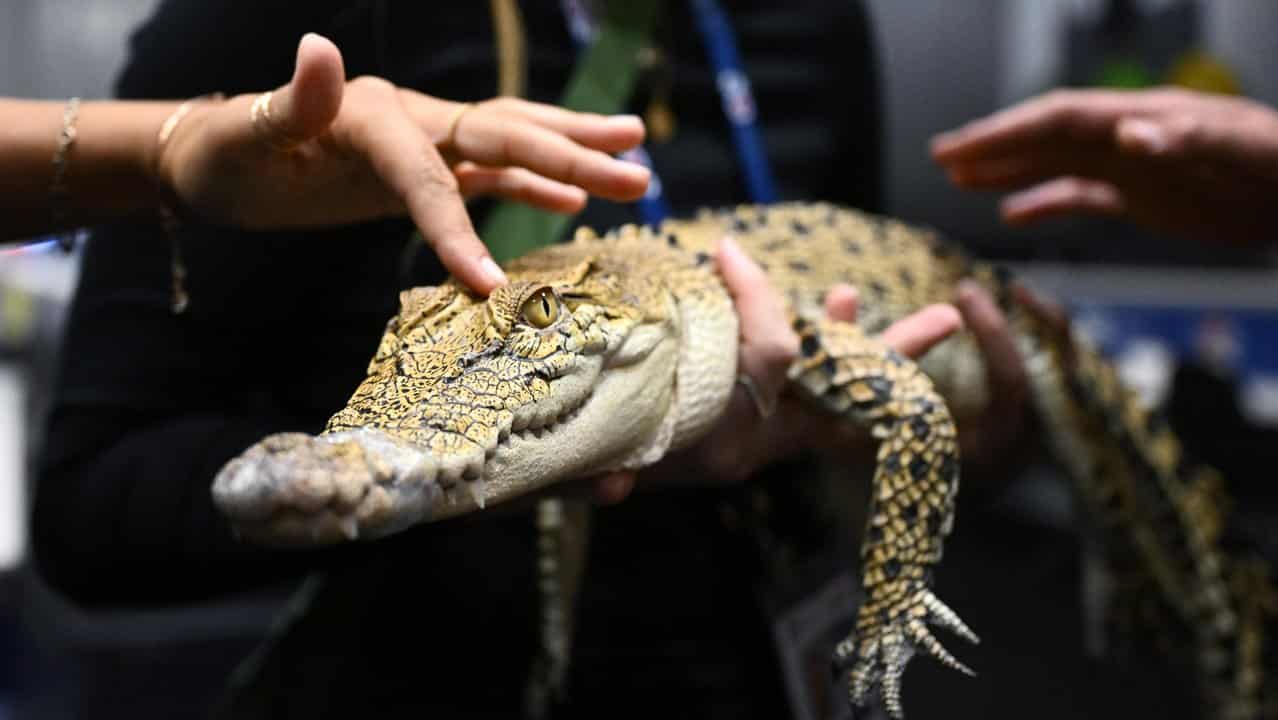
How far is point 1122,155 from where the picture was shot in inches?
50.8

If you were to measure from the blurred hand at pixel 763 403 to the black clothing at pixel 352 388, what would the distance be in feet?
0.45

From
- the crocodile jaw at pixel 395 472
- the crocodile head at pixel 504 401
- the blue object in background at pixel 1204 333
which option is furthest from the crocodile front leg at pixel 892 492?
the blue object in background at pixel 1204 333

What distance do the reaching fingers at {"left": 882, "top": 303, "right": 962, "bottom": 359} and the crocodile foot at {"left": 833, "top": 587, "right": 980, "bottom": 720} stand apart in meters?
0.24

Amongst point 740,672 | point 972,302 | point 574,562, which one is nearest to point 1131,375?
point 972,302

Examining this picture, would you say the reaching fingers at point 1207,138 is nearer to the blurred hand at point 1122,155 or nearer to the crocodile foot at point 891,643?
the blurred hand at point 1122,155

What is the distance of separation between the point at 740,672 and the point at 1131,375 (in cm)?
136

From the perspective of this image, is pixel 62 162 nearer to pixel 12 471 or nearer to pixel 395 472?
pixel 395 472

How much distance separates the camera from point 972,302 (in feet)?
3.76

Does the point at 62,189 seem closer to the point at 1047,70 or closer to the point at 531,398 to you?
the point at 531,398

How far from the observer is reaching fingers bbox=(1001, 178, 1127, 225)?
137 cm

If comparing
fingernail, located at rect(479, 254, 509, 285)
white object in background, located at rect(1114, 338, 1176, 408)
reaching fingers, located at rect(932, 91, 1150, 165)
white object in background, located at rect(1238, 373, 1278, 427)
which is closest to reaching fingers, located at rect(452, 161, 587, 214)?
fingernail, located at rect(479, 254, 509, 285)

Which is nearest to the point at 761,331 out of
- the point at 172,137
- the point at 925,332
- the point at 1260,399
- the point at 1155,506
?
the point at 925,332

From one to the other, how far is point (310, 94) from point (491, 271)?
151mm

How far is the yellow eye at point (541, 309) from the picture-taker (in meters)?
0.65
